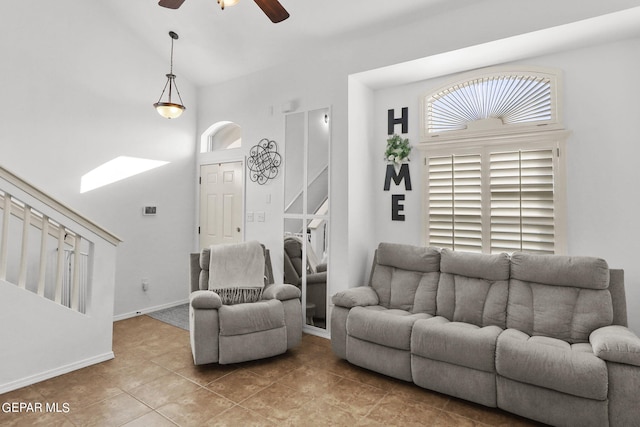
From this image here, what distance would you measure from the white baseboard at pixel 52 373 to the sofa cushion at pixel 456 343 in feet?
8.82

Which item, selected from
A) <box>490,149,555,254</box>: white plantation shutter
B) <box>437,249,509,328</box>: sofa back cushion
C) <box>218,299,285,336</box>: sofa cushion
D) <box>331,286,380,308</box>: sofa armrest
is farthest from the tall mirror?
<box>490,149,555,254</box>: white plantation shutter

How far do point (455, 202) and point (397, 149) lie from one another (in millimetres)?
825

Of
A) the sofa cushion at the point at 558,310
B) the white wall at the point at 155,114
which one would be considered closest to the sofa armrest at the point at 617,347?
the sofa cushion at the point at 558,310

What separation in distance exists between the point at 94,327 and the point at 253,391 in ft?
5.16

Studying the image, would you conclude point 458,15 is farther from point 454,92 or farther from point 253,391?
point 253,391

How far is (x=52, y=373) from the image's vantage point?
112 inches

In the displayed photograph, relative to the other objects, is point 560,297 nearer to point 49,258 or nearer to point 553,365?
point 553,365

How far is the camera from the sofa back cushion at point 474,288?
114 inches

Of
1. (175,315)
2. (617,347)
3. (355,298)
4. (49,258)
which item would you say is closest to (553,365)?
(617,347)

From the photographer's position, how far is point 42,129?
149 inches

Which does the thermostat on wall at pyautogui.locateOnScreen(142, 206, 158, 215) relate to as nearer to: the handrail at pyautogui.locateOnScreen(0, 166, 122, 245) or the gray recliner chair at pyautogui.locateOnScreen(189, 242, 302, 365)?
the handrail at pyautogui.locateOnScreen(0, 166, 122, 245)

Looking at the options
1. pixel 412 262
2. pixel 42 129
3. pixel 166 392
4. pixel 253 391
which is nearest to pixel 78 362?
pixel 166 392

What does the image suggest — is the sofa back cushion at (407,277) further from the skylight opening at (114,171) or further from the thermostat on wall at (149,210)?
the skylight opening at (114,171)

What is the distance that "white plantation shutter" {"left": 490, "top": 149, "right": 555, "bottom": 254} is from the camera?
3133 millimetres
